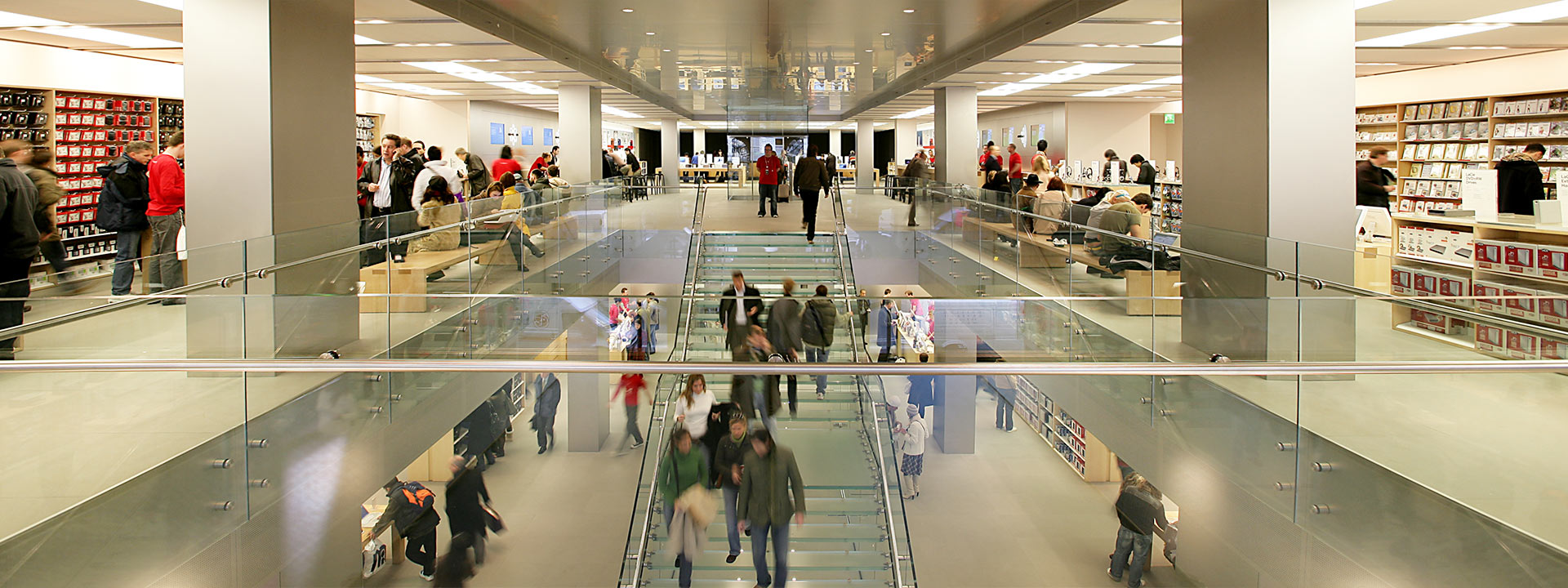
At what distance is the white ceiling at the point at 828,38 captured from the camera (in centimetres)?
911

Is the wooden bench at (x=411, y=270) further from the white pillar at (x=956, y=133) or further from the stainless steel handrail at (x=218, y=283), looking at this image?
the white pillar at (x=956, y=133)

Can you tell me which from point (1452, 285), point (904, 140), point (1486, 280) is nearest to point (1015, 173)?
point (1486, 280)

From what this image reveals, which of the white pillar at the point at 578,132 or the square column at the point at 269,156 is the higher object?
the white pillar at the point at 578,132

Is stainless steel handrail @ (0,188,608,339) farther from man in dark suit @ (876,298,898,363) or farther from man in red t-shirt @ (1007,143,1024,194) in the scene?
man in red t-shirt @ (1007,143,1024,194)

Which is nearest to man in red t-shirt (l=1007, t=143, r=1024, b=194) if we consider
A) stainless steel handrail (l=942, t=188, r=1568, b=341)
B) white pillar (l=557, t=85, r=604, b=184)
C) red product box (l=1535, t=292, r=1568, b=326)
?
stainless steel handrail (l=942, t=188, r=1568, b=341)

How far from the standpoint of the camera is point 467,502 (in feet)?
8.89

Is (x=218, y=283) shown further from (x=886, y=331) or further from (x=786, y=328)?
(x=886, y=331)

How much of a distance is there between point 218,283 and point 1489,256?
961 centimetres

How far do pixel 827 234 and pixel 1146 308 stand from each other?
9774mm

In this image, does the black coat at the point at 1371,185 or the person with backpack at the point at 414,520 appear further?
the black coat at the point at 1371,185

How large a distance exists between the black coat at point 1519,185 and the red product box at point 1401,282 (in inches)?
163

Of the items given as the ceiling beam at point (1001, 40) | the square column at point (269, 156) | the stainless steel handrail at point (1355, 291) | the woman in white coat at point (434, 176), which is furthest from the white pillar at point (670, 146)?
the square column at point (269, 156)

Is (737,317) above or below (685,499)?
above

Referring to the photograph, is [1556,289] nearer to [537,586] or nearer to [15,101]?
[537,586]
